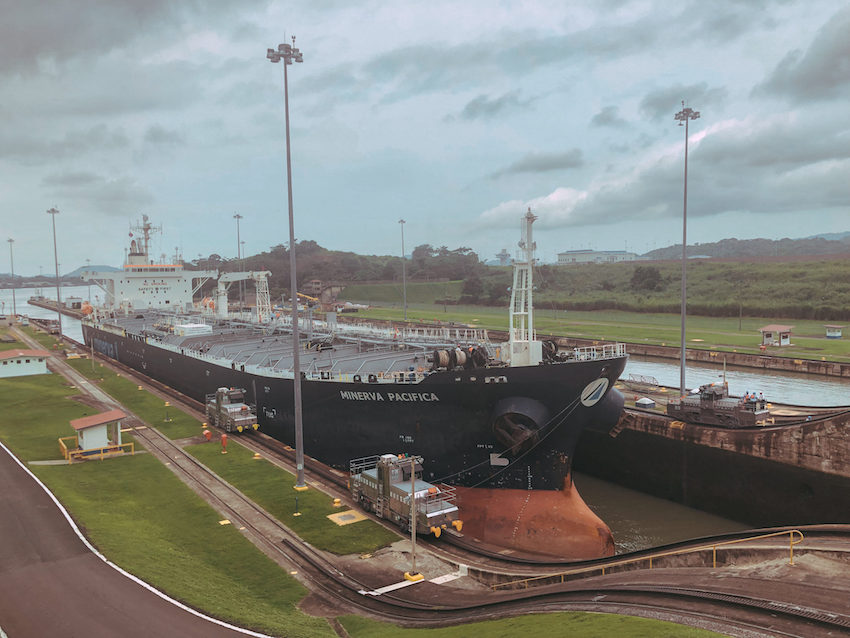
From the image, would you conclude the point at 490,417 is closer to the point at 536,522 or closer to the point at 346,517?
the point at 536,522

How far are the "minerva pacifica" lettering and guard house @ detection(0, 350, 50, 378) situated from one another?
35177 millimetres

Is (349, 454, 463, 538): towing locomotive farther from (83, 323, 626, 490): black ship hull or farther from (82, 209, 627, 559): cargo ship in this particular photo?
(82, 209, 627, 559): cargo ship

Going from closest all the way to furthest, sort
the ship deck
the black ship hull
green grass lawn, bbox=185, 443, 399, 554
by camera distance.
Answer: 1. green grass lawn, bbox=185, 443, 399, 554
2. the black ship hull
3. the ship deck

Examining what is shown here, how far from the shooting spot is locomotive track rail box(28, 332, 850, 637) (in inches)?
351

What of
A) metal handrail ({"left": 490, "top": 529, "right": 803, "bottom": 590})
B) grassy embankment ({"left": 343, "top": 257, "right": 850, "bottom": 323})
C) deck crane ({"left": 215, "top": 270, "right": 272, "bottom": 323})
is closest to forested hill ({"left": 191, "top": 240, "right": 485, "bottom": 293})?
grassy embankment ({"left": 343, "top": 257, "right": 850, "bottom": 323})

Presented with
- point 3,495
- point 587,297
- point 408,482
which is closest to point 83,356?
point 3,495

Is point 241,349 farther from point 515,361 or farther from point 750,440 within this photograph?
point 750,440

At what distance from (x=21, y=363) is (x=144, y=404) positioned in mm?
16581

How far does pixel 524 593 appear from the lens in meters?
12.7

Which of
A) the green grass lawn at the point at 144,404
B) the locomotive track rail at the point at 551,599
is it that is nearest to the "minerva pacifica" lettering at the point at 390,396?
the locomotive track rail at the point at 551,599

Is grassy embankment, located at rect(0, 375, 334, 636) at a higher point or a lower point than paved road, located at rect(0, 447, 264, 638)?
lower

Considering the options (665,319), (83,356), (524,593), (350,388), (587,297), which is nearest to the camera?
(524,593)

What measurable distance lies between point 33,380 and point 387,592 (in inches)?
1567

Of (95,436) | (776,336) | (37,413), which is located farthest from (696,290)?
(95,436)
